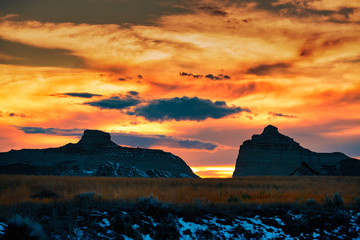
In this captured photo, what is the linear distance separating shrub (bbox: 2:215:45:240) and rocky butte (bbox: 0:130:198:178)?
126m

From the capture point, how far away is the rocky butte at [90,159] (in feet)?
467

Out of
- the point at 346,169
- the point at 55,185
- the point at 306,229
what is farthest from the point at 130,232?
the point at 346,169

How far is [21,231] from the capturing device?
9.91 meters

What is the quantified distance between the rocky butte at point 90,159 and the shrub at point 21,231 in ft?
414

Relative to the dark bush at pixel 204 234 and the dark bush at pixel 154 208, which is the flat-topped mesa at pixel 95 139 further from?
the dark bush at pixel 204 234

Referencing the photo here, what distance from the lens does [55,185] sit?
24062 mm

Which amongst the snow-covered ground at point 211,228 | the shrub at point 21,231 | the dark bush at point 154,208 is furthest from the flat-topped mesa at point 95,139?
the shrub at point 21,231

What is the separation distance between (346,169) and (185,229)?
138 metres

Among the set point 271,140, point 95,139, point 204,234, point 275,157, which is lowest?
point 204,234

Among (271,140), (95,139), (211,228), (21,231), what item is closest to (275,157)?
(271,140)

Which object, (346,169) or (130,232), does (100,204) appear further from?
(346,169)

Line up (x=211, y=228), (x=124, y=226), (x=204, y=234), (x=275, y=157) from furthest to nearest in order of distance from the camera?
1. (x=275, y=157)
2. (x=211, y=228)
3. (x=204, y=234)
4. (x=124, y=226)

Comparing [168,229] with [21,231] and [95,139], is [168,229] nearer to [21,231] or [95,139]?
[21,231]

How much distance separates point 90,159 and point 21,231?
148 metres
